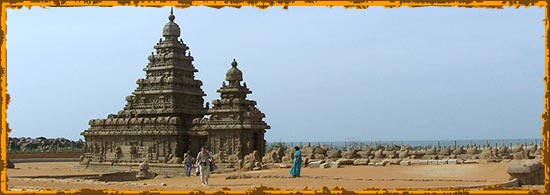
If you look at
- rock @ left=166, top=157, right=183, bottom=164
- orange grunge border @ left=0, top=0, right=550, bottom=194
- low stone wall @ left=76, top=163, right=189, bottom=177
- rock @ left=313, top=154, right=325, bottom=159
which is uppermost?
orange grunge border @ left=0, top=0, right=550, bottom=194

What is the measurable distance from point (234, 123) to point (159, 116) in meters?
7.03

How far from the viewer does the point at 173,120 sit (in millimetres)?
40281

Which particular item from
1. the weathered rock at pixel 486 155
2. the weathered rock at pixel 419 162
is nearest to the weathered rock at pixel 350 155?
the weathered rock at pixel 419 162

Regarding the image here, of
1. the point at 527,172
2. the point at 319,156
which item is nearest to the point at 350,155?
the point at 319,156

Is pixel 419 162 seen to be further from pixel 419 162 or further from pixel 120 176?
pixel 120 176

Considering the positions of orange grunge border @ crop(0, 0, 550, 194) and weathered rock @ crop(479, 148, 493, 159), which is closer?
orange grunge border @ crop(0, 0, 550, 194)

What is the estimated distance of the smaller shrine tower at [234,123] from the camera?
3762 cm

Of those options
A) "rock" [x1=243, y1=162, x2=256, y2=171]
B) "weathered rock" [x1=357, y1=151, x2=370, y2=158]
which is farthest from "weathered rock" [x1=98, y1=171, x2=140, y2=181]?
"weathered rock" [x1=357, y1=151, x2=370, y2=158]

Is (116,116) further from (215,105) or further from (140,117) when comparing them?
(215,105)

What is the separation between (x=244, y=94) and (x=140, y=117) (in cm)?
834

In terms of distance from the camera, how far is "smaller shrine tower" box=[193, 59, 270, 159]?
37.6 m

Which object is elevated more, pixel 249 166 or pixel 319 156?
pixel 319 156

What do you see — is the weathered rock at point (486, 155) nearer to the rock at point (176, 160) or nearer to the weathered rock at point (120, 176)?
the weathered rock at point (120, 176)

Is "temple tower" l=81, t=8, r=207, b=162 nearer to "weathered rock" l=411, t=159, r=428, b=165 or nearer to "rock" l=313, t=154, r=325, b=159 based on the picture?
"rock" l=313, t=154, r=325, b=159
